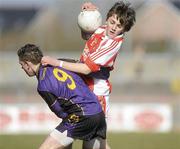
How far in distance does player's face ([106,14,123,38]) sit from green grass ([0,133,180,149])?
769cm

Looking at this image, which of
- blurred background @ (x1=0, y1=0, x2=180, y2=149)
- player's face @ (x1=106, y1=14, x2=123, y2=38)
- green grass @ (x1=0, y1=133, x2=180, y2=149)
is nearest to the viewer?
player's face @ (x1=106, y1=14, x2=123, y2=38)

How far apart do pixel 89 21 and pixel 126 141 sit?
971cm

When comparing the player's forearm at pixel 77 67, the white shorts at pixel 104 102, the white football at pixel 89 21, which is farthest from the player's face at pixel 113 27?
the white shorts at pixel 104 102

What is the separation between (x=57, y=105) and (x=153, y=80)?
26.3 meters

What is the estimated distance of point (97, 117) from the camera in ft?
27.5

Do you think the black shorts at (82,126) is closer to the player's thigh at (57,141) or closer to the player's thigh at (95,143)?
the player's thigh at (57,141)

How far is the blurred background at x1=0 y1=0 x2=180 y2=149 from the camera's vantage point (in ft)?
65.0

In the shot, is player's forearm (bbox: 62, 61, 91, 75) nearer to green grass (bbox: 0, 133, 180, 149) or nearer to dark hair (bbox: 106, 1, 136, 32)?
dark hair (bbox: 106, 1, 136, 32)

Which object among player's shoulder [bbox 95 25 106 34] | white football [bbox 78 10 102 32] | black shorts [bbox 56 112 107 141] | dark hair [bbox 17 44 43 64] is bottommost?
black shorts [bbox 56 112 107 141]

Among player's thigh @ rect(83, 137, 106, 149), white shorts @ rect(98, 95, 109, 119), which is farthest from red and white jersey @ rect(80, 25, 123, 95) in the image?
player's thigh @ rect(83, 137, 106, 149)

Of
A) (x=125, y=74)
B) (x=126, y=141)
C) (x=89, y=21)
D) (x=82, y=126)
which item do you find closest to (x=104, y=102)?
(x=82, y=126)

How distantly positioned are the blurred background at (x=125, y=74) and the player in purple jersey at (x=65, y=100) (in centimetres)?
194

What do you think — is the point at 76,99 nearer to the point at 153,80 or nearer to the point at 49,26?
the point at 153,80

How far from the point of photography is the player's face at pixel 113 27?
27.0 feet
